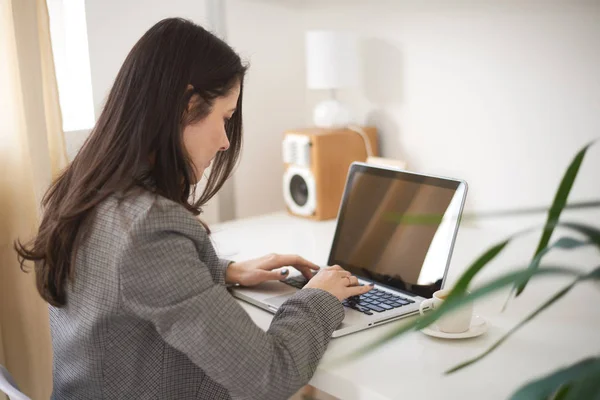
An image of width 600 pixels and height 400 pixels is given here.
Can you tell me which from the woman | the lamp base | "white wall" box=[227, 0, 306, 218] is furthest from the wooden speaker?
the woman

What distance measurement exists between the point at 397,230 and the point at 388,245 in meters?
0.04

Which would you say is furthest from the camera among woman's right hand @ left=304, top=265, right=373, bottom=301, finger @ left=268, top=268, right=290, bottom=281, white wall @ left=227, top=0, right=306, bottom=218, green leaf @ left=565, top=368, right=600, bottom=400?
white wall @ left=227, top=0, right=306, bottom=218

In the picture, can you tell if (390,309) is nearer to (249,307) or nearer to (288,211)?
(249,307)

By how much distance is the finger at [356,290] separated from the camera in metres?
1.31

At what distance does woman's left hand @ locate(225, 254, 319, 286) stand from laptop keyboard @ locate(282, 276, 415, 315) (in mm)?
165

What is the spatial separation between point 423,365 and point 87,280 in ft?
1.75

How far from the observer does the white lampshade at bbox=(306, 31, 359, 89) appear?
2.19 metres

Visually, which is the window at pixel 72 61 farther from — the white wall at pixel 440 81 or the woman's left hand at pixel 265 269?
the woman's left hand at pixel 265 269

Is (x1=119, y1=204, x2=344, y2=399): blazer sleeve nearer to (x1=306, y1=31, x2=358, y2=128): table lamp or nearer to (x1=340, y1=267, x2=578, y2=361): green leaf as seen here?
(x1=340, y1=267, x2=578, y2=361): green leaf

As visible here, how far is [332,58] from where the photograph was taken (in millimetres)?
2197

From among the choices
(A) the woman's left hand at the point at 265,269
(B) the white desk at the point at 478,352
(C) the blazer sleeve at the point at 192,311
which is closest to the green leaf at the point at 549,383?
(B) the white desk at the point at 478,352

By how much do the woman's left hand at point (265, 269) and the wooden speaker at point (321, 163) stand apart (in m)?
0.68

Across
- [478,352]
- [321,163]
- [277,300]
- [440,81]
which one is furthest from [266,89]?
[478,352]

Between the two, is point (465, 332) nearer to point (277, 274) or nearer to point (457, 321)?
point (457, 321)
